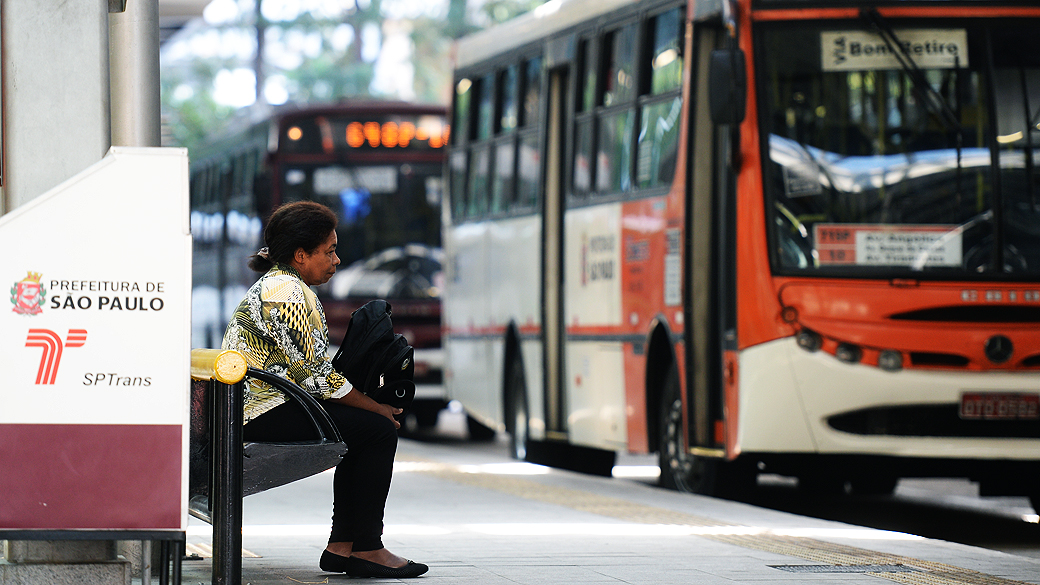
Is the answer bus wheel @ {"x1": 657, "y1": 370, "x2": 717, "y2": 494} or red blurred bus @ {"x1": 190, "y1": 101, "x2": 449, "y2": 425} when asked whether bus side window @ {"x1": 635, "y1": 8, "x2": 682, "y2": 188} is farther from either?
red blurred bus @ {"x1": 190, "y1": 101, "x2": 449, "y2": 425}

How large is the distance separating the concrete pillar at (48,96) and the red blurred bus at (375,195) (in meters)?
13.4

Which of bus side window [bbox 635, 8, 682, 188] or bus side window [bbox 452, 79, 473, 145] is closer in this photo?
bus side window [bbox 635, 8, 682, 188]

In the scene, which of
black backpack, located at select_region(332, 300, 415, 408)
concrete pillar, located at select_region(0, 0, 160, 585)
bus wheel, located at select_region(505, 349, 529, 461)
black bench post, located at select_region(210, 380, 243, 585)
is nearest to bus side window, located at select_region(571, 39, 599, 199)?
bus wheel, located at select_region(505, 349, 529, 461)

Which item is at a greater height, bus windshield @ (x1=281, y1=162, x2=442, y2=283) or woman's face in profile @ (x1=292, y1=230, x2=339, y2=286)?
bus windshield @ (x1=281, y1=162, x2=442, y2=283)

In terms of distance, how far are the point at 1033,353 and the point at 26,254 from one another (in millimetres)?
6421

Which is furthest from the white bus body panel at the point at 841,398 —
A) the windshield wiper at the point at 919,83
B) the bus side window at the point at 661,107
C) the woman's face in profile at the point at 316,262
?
the woman's face in profile at the point at 316,262

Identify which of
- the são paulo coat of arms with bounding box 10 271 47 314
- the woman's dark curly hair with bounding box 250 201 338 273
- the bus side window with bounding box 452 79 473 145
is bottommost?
the são paulo coat of arms with bounding box 10 271 47 314

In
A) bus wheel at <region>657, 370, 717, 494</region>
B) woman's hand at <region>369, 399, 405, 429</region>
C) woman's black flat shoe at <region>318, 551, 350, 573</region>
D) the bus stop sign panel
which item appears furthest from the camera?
bus wheel at <region>657, 370, 717, 494</region>

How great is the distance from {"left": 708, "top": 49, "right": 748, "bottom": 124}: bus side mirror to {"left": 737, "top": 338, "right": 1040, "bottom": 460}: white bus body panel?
1280 mm

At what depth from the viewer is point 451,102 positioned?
59.5 ft

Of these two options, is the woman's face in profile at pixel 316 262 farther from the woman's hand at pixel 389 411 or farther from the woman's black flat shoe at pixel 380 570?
the woman's black flat shoe at pixel 380 570

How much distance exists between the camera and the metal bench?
5973 millimetres

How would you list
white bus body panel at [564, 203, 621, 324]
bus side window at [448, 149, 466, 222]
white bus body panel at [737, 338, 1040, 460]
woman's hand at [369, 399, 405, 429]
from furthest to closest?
bus side window at [448, 149, 466, 222], white bus body panel at [564, 203, 621, 324], white bus body panel at [737, 338, 1040, 460], woman's hand at [369, 399, 405, 429]

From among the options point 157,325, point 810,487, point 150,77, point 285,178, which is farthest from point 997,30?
point 285,178
